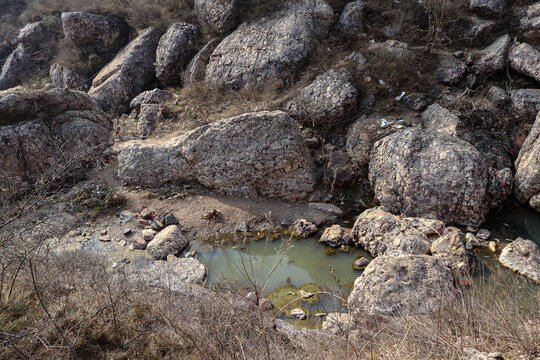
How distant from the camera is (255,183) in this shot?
710cm

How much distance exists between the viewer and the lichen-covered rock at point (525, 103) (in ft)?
21.4

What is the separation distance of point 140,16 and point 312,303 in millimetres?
12876

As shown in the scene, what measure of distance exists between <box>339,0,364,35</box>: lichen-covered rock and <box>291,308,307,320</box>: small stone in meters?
8.25

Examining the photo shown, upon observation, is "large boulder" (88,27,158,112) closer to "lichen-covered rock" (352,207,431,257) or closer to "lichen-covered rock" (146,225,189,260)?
"lichen-covered rock" (146,225,189,260)

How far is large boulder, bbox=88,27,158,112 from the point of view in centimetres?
1109

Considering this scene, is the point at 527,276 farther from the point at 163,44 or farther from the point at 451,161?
the point at 163,44

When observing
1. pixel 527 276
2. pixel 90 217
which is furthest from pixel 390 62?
pixel 90 217

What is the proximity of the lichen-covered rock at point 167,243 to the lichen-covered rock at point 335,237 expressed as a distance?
2.70 m

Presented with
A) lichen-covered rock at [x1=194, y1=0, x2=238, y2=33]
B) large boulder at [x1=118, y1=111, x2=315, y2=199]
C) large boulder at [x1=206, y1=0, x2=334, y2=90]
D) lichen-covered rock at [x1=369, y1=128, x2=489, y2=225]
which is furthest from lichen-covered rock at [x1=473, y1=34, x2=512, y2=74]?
lichen-covered rock at [x1=194, y1=0, x2=238, y2=33]

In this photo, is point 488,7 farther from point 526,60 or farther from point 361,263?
point 361,263

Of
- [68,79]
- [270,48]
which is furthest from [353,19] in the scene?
[68,79]

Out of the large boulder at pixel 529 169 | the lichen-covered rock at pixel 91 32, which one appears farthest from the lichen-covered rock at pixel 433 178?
the lichen-covered rock at pixel 91 32

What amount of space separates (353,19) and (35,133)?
936cm

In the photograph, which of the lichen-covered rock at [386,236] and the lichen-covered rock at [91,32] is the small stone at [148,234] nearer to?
the lichen-covered rock at [386,236]
